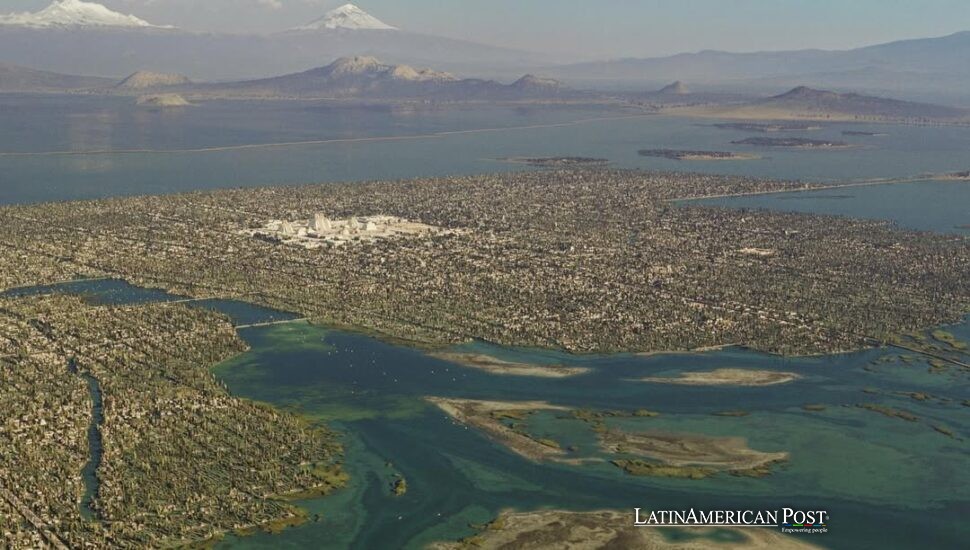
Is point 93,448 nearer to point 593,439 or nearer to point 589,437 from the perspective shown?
point 589,437

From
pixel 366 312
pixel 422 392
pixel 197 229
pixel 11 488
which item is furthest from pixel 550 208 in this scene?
pixel 11 488

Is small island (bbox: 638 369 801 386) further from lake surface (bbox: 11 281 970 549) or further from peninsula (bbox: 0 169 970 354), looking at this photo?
peninsula (bbox: 0 169 970 354)

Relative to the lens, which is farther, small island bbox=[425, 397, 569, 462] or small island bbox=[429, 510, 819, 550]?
small island bbox=[425, 397, 569, 462]

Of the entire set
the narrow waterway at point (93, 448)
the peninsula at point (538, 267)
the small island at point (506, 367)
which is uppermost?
the peninsula at point (538, 267)

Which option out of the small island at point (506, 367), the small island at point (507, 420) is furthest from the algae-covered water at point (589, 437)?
the small island at point (506, 367)

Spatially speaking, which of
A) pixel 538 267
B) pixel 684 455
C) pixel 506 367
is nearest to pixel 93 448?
pixel 506 367

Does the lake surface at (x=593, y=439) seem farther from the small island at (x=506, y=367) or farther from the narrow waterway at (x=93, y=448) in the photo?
the narrow waterway at (x=93, y=448)

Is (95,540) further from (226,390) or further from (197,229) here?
(197,229)

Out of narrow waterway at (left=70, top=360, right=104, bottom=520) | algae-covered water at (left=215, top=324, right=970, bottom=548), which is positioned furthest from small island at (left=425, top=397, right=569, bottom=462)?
narrow waterway at (left=70, top=360, right=104, bottom=520)
